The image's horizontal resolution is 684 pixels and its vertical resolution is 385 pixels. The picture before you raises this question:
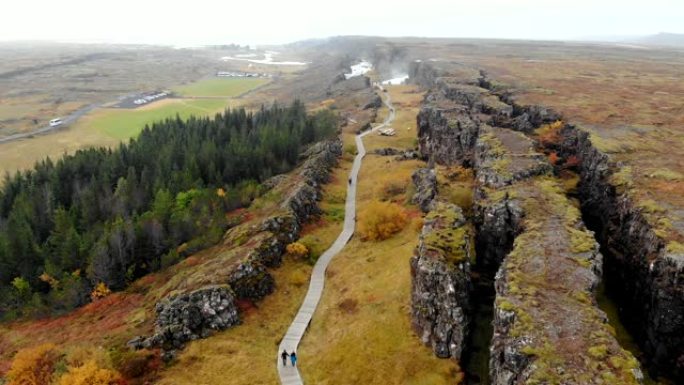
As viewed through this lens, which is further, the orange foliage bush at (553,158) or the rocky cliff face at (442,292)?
the orange foliage bush at (553,158)

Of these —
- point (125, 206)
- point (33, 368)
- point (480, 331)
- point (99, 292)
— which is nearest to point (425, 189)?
point (480, 331)

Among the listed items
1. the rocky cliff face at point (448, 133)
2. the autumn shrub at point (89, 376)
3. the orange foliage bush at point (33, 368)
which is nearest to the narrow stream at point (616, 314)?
the rocky cliff face at point (448, 133)

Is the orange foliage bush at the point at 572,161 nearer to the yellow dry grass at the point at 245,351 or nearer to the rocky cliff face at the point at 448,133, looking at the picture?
the rocky cliff face at the point at 448,133

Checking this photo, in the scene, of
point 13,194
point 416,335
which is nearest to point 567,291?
point 416,335

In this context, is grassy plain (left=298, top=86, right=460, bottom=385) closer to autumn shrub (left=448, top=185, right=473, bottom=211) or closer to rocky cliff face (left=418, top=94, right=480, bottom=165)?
autumn shrub (left=448, top=185, right=473, bottom=211)

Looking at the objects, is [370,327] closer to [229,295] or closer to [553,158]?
[229,295]

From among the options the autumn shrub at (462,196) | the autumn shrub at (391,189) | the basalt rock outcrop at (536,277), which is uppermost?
the basalt rock outcrop at (536,277)
